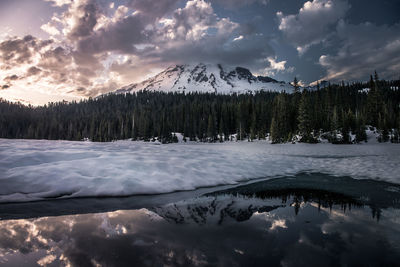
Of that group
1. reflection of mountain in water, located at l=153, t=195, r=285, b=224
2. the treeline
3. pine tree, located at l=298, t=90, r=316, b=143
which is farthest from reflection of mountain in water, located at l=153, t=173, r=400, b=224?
the treeline

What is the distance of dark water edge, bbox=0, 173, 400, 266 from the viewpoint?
116 inches

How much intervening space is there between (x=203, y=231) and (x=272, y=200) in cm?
319

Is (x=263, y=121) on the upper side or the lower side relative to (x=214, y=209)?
upper

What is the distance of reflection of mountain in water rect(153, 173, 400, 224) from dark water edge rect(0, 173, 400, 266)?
0.10ft

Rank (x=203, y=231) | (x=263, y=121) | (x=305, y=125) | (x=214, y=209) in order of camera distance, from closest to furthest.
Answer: (x=203, y=231) → (x=214, y=209) → (x=305, y=125) → (x=263, y=121)

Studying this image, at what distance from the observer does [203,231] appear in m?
3.92

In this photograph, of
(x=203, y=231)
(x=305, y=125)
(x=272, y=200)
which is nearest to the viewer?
(x=203, y=231)

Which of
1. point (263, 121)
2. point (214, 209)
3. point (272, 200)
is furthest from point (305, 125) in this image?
point (214, 209)

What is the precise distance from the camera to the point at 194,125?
288 feet

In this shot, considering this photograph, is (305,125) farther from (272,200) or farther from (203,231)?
(203,231)

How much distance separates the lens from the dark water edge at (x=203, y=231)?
2936mm

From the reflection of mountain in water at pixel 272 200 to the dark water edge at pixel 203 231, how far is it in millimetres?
29

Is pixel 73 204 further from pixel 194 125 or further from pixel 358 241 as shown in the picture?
pixel 194 125

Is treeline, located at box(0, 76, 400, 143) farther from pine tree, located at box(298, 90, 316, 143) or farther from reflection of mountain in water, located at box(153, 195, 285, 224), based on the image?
reflection of mountain in water, located at box(153, 195, 285, 224)
